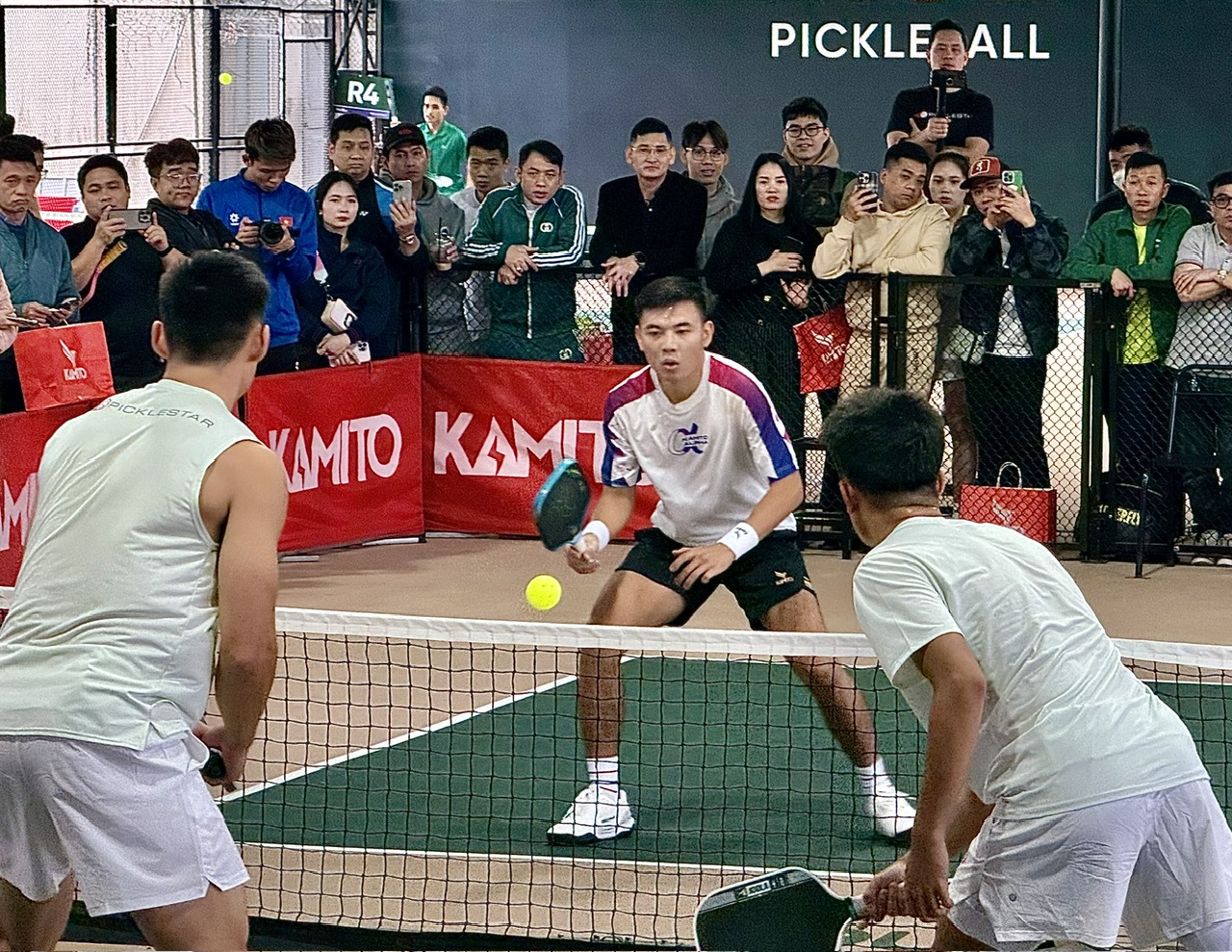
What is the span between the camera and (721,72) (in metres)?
21.2

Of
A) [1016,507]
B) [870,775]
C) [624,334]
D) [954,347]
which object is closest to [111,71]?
[624,334]

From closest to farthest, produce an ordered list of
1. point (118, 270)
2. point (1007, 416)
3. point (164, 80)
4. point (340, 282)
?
point (118, 270)
point (1007, 416)
point (340, 282)
point (164, 80)

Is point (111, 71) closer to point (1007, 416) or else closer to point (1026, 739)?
point (1007, 416)

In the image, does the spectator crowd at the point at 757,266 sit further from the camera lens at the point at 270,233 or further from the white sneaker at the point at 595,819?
the white sneaker at the point at 595,819

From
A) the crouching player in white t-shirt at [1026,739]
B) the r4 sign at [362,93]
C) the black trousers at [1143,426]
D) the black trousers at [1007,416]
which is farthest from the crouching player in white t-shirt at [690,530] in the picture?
the r4 sign at [362,93]

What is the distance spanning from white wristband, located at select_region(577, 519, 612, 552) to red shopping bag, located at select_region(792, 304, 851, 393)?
459 centimetres

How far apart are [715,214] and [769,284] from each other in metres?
0.71

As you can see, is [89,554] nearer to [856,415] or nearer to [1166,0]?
[856,415]

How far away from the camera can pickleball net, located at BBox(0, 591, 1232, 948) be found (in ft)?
19.6

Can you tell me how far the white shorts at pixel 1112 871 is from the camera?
13.0ft

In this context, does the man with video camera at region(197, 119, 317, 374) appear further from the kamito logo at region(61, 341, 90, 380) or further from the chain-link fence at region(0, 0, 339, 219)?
the chain-link fence at region(0, 0, 339, 219)

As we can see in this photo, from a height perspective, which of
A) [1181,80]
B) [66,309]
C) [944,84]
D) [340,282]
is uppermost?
[1181,80]

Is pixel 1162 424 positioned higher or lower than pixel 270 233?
lower

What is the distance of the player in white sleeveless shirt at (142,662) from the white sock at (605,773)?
9.07ft
